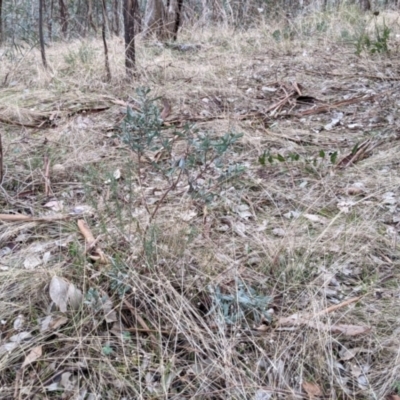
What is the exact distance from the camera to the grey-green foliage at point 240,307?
133 cm

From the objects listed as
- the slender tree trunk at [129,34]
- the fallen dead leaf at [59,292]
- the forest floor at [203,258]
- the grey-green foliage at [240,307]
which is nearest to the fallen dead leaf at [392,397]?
the forest floor at [203,258]

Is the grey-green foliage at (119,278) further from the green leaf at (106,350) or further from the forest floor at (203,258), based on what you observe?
the green leaf at (106,350)

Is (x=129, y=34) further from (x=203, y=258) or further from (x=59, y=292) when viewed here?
(x=59, y=292)

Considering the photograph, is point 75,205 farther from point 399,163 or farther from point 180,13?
point 180,13

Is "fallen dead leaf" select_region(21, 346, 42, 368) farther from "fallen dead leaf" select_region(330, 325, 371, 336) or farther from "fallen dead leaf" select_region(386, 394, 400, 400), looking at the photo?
"fallen dead leaf" select_region(386, 394, 400, 400)

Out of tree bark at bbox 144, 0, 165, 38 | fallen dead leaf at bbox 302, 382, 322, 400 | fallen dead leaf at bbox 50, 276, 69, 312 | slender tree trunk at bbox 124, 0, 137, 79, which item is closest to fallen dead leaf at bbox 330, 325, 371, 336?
fallen dead leaf at bbox 302, 382, 322, 400

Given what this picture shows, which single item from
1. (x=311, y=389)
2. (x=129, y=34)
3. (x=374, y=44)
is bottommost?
(x=311, y=389)

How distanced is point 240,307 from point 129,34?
2944mm

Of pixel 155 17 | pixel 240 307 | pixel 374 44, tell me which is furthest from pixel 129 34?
pixel 240 307

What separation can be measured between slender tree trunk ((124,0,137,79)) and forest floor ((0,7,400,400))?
0.90 meters

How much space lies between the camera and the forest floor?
1.22 meters

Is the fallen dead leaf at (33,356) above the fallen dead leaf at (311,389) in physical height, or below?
above

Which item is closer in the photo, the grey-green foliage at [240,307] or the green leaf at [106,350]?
the green leaf at [106,350]

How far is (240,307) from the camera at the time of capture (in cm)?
136
